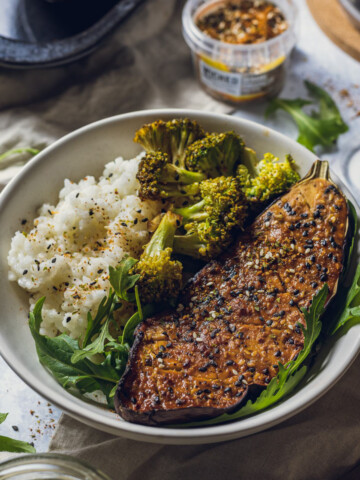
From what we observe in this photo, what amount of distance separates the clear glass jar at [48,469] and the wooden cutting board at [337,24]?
12.5 feet

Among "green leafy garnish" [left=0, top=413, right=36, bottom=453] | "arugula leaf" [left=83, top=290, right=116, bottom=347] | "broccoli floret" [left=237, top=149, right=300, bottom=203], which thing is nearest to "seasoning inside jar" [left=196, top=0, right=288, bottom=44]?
"broccoli floret" [left=237, top=149, right=300, bottom=203]

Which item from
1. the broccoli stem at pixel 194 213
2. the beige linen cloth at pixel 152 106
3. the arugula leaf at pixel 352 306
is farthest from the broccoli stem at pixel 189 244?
the beige linen cloth at pixel 152 106

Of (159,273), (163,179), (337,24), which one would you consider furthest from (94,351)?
(337,24)

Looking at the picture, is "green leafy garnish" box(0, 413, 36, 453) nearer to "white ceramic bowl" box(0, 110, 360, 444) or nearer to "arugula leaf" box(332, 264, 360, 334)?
"white ceramic bowl" box(0, 110, 360, 444)

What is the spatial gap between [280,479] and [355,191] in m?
1.98

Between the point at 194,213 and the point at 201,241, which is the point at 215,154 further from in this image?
the point at 201,241

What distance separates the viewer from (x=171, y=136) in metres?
3.21

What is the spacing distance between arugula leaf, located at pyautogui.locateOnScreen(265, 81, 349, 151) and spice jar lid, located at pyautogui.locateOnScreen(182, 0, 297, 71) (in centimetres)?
32

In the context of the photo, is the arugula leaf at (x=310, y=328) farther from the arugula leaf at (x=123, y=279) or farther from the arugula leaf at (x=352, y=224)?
the arugula leaf at (x=123, y=279)

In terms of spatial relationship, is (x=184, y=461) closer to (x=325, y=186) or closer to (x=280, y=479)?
(x=280, y=479)

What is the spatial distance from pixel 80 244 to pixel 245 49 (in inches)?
77.3

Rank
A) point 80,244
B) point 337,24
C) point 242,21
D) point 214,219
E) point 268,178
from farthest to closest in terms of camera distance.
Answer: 1. point 337,24
2. point 242,21
3. point 80,244
4. point 268,178
5. point 214,219

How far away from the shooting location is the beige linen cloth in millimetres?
2771

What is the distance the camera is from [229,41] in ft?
13.6
